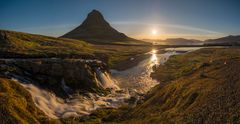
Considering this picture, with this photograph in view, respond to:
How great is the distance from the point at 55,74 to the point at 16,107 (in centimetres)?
3346

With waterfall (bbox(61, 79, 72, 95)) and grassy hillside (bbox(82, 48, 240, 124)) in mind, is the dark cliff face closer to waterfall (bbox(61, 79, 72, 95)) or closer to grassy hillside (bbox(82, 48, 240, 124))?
waterfall (bbox(61, 79, 72, 95))

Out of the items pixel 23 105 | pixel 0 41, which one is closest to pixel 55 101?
pixel 23 105

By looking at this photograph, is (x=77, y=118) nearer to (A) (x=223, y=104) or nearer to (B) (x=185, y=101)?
(B) (x=185, y=101)

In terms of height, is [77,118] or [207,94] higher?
[207,94]

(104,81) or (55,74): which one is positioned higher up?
(55,74)

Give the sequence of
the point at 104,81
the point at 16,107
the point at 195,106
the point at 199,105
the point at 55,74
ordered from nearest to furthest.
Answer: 1. the point at 199,105
2. the point at 195,106
3. the point at 16,107
4. the point at 55,74
5. the point at 104,81

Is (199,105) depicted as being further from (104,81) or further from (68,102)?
(104,81)

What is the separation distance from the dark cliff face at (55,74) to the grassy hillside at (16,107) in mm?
16581

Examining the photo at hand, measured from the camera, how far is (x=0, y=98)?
43125 mm


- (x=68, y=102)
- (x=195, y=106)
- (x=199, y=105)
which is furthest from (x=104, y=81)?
(x=199, y=105)

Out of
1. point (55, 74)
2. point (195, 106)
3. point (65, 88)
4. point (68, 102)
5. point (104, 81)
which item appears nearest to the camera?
point (195, 106)

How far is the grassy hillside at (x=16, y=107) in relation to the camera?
3962 cm

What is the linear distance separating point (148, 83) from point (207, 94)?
55.0 meters

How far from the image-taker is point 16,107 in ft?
141
